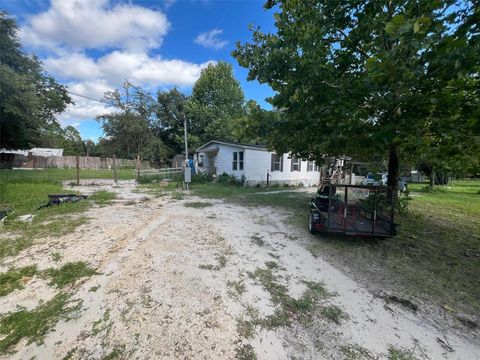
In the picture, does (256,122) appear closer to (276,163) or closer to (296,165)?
(276,163)

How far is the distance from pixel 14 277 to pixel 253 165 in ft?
41.9

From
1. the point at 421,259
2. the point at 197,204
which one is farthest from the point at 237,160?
the point at 421,259

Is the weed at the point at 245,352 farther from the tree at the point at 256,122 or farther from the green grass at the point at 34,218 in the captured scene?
the tree at the point at 256,122

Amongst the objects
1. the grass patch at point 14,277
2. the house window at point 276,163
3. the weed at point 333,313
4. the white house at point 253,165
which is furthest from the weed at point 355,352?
the house window at point 276,163

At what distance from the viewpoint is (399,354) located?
87.4 inches

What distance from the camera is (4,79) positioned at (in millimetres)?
11070

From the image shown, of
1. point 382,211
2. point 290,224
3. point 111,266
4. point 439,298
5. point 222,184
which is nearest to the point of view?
point 439,298

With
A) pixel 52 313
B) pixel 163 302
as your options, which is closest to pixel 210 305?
pixel 163 302

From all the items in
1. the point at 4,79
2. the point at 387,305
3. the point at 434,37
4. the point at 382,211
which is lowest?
the point at 387,305

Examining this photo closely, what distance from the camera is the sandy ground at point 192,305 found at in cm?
219

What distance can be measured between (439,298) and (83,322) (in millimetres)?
4331

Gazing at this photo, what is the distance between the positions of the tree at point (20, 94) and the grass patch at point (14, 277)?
40.1 ft

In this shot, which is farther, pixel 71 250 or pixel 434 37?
pixel 71 250

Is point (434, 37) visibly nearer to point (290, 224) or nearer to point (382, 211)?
point (382, 211)
